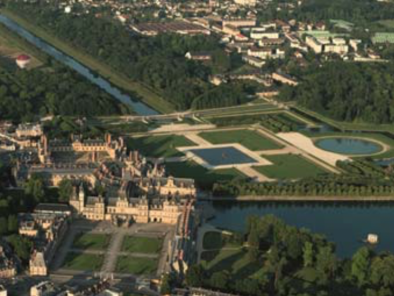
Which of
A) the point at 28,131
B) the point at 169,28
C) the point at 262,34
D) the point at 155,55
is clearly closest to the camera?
the point at 28,131

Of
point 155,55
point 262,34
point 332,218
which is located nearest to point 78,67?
point 155,55

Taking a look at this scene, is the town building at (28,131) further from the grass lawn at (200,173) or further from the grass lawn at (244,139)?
the grass lawn at (244,139)

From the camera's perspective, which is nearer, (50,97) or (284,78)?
(50,97)

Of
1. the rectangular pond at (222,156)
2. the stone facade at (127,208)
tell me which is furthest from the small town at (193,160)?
the rectangular pond at (222,156)

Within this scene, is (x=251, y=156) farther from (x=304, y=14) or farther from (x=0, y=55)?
(x=304, y=14)

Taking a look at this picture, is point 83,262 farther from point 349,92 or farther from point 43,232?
point 349,92

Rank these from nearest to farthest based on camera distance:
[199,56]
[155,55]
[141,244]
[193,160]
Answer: [141,244] < [193,160] < [155,55] < [199,56]
